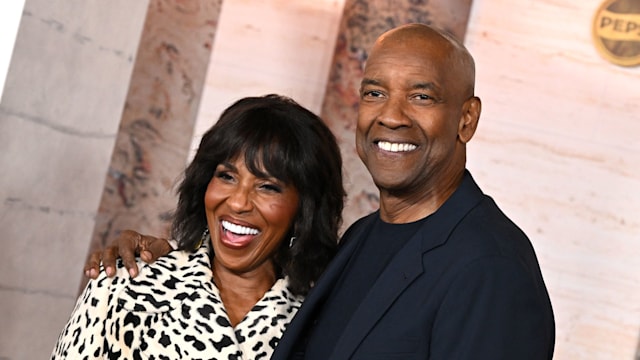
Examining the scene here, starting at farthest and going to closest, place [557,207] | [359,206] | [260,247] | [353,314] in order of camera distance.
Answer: [359,206], [557,207], [260,247], [353,314]

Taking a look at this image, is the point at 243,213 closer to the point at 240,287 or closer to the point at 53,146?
the point at 240,287

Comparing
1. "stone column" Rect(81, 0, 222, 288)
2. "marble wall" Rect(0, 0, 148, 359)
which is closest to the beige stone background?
"marble wall" Rect(0, 0, 148, 359)

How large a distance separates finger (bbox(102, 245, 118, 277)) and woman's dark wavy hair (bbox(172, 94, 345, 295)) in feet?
0.86

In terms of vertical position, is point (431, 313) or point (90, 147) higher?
point (90, 147)

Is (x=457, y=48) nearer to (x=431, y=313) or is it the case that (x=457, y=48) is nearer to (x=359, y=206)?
(x=431, y=313)

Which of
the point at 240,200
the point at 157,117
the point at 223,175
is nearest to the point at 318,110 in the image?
the point at 157,117

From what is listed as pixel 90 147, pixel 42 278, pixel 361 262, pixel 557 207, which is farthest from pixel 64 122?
pixel 557 207

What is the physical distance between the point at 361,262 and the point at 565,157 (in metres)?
2.70

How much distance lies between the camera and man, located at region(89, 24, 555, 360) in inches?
109

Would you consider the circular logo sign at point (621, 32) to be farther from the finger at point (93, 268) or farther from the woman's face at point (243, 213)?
the finger at point (93, 268)

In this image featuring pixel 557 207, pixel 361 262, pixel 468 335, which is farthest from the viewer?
pixel 557 207

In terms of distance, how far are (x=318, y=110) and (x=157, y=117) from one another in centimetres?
97

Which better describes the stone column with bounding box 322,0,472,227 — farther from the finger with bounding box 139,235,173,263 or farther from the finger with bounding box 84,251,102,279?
the finger with bounding box 84,251,102,279

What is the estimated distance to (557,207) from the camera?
230 inches
